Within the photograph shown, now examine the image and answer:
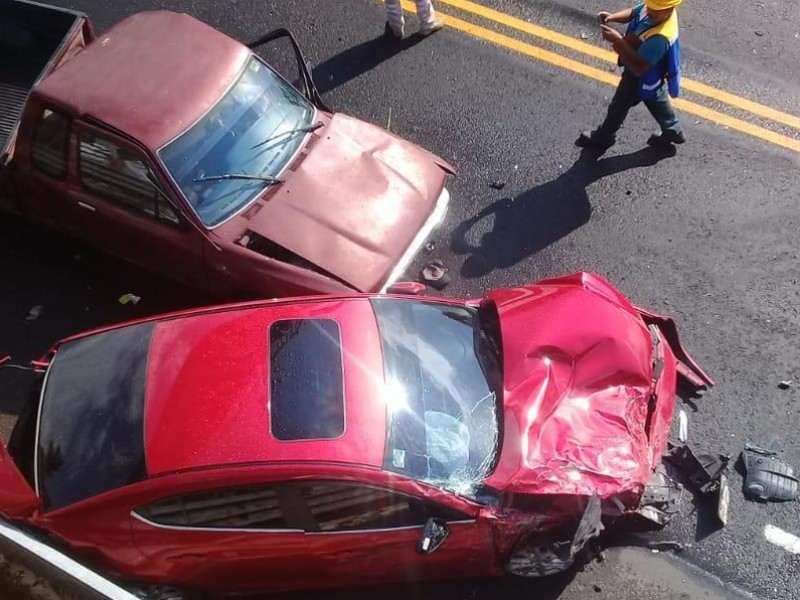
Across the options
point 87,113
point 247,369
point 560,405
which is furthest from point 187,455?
point 87,113

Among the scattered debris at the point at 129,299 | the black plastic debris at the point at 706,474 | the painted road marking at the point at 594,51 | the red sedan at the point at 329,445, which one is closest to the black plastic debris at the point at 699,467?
the black plastic debris at the point at 706,474

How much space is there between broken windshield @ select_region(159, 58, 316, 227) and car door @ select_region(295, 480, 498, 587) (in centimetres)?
221

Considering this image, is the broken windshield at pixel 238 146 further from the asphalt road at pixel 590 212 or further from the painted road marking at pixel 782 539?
the painted road marking at pixel 782 539

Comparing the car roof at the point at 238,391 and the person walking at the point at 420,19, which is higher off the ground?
the person walking at the point at 420,19

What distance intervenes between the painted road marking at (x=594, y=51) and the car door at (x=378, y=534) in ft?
16.5

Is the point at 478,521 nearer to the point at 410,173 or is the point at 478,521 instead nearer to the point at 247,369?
the point at 247,369

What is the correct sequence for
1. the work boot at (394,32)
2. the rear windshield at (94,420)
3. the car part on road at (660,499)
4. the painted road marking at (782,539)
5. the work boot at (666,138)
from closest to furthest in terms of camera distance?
the rear windshield at (94,420) → the car part on road at (660,499) → the painted road marking at (782,539) → the work boot at (666,138) → the work boot at (394,32)

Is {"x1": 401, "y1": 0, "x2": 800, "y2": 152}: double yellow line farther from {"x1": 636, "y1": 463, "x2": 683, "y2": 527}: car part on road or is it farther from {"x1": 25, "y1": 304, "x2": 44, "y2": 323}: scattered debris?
{"x1": 25, "y1": 304, "x2": 44, "y2": 323}: scattered debris

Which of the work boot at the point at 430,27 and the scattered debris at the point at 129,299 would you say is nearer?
the scattered debris at the point at 129,299

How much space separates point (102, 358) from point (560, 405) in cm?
263

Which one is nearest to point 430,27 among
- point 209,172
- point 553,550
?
point 209,172

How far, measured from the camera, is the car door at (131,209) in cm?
565

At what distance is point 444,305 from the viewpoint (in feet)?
17.3

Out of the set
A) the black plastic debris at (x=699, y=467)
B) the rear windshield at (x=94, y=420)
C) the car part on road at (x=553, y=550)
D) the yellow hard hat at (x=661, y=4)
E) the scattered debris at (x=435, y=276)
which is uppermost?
the yellow hard hat at (x=661, y=4)
